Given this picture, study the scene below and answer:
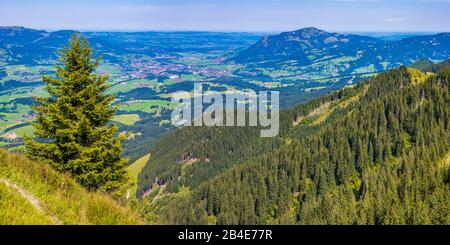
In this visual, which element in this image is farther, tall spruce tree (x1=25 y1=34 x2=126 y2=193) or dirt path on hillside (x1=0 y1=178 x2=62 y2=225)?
tall spruce tree (x1=25 y1=34 x2=126 y2=193)

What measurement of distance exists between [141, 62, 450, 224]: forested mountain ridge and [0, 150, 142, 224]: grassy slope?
114 metres

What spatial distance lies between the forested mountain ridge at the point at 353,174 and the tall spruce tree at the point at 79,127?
104 meters

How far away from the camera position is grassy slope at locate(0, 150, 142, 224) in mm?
10375

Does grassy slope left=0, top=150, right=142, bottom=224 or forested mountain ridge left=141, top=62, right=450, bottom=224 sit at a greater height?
grassy slope left=0, top=150, right=142, bottom=224

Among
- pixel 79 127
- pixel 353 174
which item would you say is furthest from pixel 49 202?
pixel 353 174

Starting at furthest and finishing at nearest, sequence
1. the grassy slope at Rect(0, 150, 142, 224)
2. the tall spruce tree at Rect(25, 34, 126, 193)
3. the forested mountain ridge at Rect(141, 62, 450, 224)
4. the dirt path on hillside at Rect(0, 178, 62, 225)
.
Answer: the forested mountain ridge at Rect(141, 62, 450, 224) → the tall spruce tree at Rect(25, 34, 126, 193) → the dirt path on hillside at Rect(0, 178, 62, 225) → the grassy slope at Rect(0, 150, 142, 224)

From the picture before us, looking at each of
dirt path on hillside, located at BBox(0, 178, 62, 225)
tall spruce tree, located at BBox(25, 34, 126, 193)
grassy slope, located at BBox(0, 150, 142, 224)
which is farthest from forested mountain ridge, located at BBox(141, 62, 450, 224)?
dirt path on hillside, located at BBox(0, 178, 62, 225)

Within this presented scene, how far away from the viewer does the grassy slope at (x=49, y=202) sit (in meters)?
10.4

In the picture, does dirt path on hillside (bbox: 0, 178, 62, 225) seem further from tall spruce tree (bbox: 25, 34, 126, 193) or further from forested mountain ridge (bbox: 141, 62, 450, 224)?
forested mountain ridge (bbox: 141, 62, 450, 224)

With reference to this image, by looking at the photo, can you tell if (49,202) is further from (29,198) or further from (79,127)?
(79,127)

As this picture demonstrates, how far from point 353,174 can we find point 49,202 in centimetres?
16126

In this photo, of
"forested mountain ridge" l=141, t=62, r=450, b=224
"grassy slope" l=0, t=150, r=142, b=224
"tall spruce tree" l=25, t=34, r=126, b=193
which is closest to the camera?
"grassy slope" l=0, t=150, r=142, b=224

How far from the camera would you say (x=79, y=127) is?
2695 cm
